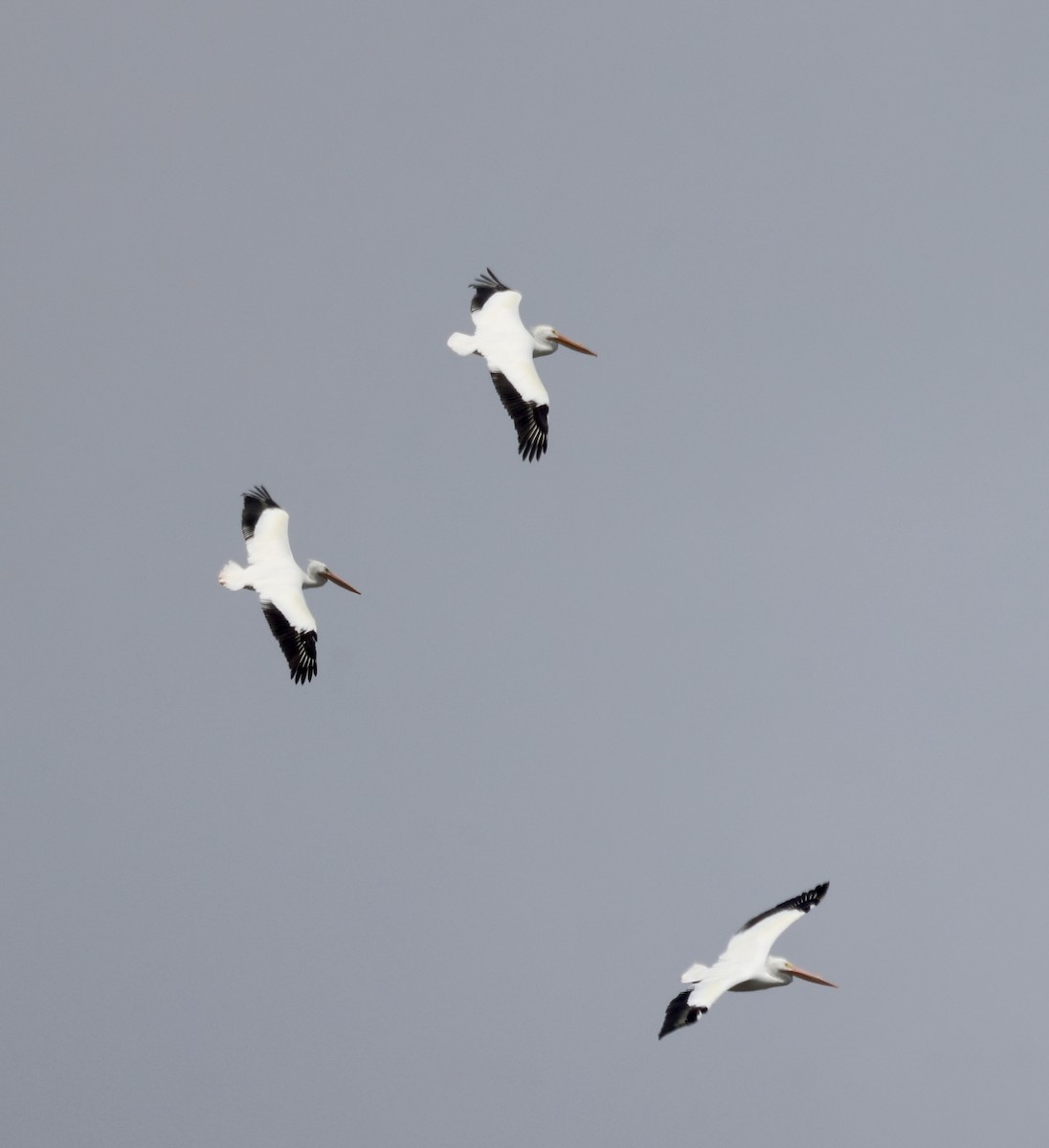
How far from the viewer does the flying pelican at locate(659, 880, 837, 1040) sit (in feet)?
63.4

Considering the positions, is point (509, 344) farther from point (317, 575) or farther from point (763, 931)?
point (763, 931)

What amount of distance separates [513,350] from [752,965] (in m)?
7.03

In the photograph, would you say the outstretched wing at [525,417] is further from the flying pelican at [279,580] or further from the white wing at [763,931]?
the white wing at [763,931]

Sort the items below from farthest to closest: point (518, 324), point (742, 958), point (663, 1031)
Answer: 1. point (518, 324)
2. point (742, 958)
3. point (663, 1031)

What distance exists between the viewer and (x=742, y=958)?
67.6ft

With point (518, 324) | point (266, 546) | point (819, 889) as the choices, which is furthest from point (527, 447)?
point (819, 889)

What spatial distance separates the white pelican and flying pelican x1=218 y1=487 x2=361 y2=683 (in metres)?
3.03

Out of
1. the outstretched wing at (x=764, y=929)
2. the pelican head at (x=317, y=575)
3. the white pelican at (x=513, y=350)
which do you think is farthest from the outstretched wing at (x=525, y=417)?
the outstretched wing at (x=764, y=929)

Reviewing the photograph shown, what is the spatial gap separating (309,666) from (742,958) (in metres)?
5.56

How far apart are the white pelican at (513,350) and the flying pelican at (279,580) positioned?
303 cm

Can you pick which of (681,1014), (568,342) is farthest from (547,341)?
(681,1014)

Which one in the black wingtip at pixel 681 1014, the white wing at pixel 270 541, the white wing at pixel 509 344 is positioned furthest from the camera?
the white wing at pixel 270 541

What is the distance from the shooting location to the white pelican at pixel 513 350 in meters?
20.9

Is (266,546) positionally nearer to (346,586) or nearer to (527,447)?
(346,586)
